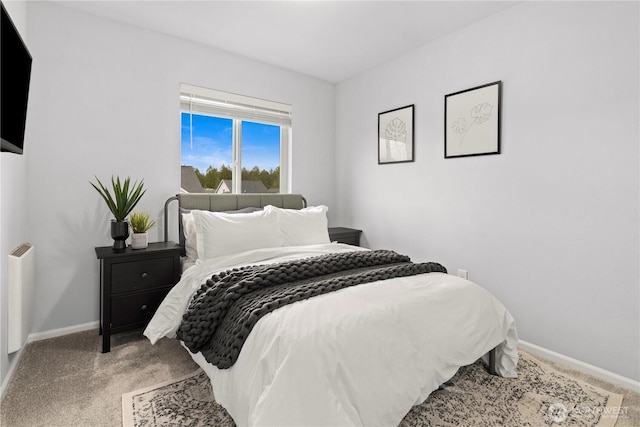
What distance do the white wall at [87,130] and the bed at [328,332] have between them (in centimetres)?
102

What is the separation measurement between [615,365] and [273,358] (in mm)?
2286

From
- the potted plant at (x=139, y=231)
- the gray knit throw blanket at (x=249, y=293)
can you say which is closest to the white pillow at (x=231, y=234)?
the potted plant at (x=139, y=231)

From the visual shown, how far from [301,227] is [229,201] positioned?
842 mm

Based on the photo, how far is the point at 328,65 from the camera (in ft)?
12.6

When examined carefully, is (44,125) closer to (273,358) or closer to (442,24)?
(273,358)

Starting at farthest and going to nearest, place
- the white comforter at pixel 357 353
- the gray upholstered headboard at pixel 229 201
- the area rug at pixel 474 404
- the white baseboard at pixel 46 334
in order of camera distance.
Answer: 1. the gray upholstered headboard at pixel 229 201
2. the white baseboard at pixel 46 334
3. the area rug at pixel 474 404
4. the white comforter at pixel 357 353

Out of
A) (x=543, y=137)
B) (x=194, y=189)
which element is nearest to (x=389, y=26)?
(x=543, y=137)

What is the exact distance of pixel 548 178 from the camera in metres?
2.50

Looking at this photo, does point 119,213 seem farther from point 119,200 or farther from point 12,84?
point 12,84

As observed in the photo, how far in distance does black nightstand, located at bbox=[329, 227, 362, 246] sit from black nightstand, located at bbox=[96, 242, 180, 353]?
1633mm

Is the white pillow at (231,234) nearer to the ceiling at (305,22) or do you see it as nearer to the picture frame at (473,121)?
the ceiling at (305,22)

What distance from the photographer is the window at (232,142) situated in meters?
3.42

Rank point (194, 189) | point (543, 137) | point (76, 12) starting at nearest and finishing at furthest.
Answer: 1. point (543, 137)
2. point (76, 12)
3. point (194, 189)

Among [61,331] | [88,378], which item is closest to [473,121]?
[88,378]
